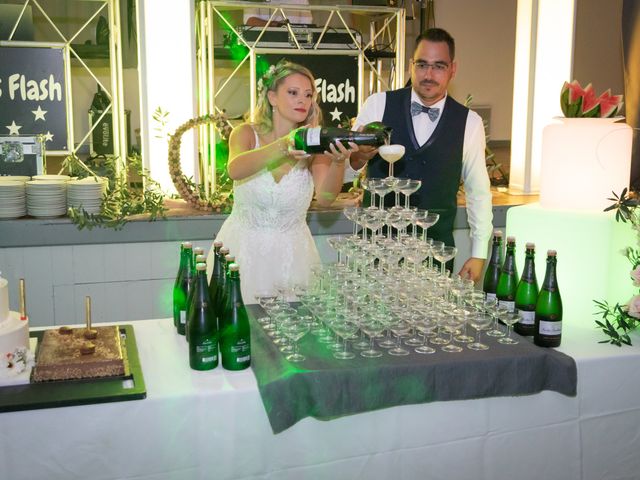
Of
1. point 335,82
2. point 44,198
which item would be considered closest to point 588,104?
point 335,82

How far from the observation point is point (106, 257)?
3523 millimetres

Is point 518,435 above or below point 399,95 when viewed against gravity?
below

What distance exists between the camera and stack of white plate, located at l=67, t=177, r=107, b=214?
3482mm

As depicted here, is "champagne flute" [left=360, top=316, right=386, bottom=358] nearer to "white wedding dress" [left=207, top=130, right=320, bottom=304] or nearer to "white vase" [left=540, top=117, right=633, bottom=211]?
"white vase" [left=540, top=117, right=633, bottom=211]

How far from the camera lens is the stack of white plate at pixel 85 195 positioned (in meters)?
3.48

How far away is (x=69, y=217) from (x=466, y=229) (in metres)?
2.06

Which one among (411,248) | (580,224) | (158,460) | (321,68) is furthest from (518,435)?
(321,68)

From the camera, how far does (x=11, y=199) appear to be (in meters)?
3.41

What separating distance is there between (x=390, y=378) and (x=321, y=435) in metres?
0.22

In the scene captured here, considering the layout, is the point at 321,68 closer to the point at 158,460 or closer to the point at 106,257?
the point at 106,257

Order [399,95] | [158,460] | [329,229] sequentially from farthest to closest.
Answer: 1. [329,229]
2. [399,95]
3. [158,460]

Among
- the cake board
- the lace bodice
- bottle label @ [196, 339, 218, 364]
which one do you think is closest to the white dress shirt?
the lace bodice

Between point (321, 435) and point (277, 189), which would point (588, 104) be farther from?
point (321, 435)

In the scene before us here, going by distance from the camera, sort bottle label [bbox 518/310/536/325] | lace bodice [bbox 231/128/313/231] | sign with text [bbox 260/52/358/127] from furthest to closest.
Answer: sign with text [bbox 260/52/358/127] < lace bodice [bbox 231/128/313/231] < bottle label [bbox 518/310/536/325]
